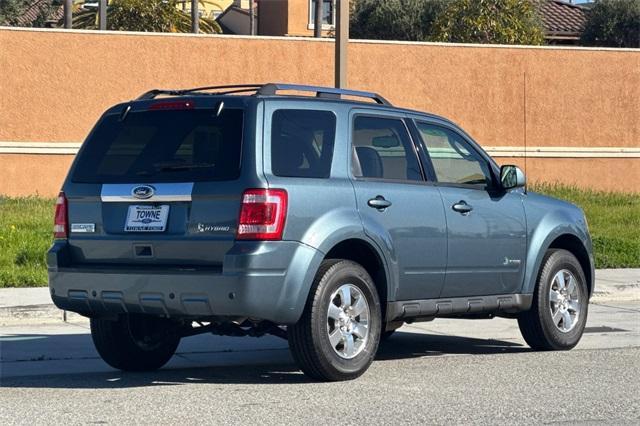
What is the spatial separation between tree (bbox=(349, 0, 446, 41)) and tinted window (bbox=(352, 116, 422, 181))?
4536 centimetres

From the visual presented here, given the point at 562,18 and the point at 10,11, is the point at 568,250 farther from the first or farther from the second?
the point at 562,18

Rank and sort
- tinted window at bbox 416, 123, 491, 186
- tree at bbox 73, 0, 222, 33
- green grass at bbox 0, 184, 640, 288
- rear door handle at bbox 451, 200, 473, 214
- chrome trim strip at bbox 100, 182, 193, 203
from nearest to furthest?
1. chrome trim strip at bbox 100, 182, 193, 203
2. rear door handle at bbox 451, 200, 473, 214
3. tinted window at bbox 416, 123, 491, 186
4. green grass at bbox 0, 184, 640, 288
5. tree at bbox 73, 0, 222, 33

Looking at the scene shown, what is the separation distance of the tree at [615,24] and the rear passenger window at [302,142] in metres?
50.7

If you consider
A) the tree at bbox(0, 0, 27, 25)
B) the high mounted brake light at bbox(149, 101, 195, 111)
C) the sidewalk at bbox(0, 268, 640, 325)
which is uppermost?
the tree at bbox(0, 0, 27, 25)

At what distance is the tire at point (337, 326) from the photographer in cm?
847

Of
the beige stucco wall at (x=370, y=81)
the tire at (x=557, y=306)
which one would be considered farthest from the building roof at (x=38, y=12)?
the tire at (x=557, y=306)

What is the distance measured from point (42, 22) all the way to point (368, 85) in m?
37.4

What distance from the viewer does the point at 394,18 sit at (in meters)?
57.0

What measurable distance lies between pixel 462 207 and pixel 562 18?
55.0 metres

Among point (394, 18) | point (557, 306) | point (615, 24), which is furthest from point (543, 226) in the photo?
Result: point (615, 24)

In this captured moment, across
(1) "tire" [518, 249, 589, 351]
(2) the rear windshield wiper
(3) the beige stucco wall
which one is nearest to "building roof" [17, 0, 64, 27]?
(3) the beige stucco wall

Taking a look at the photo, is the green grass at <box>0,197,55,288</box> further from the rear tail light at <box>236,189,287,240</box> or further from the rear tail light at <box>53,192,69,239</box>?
the rear tail light at <box>236,189,287,240</box>

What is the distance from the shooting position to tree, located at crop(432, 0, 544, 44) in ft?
151

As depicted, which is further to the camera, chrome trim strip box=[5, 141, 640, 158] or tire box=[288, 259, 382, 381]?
chrome trim strip box=[5, 141, 640, 158]
